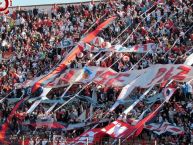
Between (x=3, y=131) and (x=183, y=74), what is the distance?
860cm

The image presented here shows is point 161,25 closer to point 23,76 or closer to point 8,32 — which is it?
point 23,76

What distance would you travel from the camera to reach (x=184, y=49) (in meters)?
34.0

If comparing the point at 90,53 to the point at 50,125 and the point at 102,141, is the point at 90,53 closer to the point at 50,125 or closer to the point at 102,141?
the point at 50,125

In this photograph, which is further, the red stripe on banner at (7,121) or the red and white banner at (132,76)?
the red stripe on banner at (7,121)

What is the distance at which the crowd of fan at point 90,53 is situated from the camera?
32188 millimetres

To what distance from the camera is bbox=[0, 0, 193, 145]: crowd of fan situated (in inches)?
1267

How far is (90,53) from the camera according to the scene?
3859 centimetres

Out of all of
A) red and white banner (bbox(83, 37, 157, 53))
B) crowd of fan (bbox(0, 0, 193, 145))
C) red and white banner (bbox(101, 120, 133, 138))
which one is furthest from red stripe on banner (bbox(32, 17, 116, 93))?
red and white banner (bbox(101, 120, 133, 138))

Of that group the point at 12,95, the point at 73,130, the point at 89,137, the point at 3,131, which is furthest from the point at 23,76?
the point at 89,137

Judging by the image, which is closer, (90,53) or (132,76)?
(132,76)

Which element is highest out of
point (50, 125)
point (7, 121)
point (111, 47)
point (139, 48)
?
point (139, 48)

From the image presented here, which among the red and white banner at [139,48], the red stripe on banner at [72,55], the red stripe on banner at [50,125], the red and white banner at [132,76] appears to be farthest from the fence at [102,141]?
the red stripe on banner at [72,55]

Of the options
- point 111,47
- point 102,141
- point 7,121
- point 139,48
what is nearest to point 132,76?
point 139,48

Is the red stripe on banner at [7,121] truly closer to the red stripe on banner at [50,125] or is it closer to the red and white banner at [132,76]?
the red stripe on banner at [50,125]
